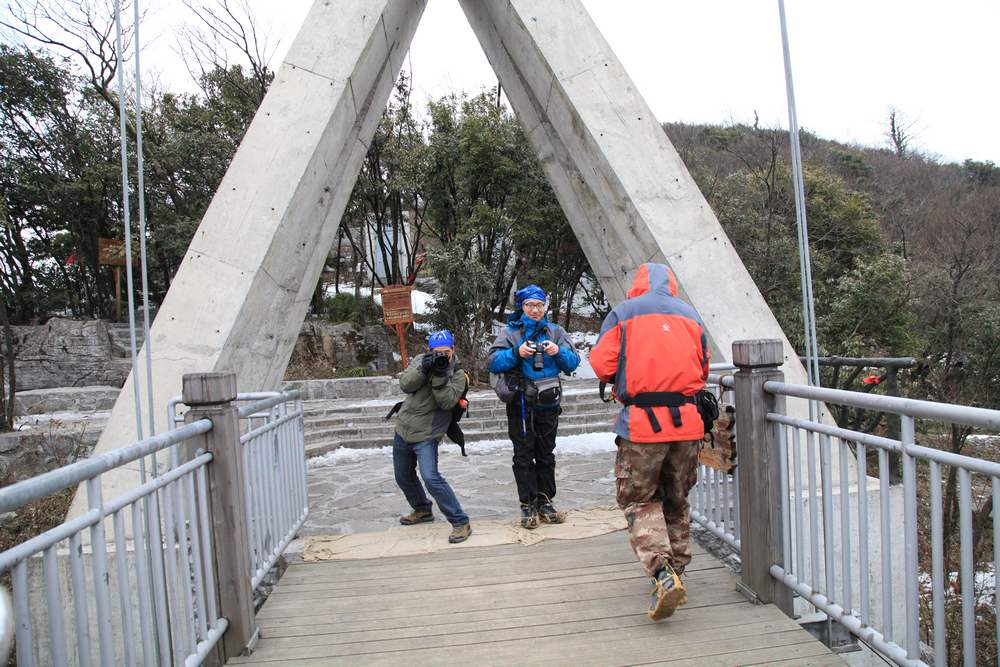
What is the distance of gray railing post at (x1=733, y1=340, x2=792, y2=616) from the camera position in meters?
2.91

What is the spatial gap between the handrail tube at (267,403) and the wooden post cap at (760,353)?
241cm

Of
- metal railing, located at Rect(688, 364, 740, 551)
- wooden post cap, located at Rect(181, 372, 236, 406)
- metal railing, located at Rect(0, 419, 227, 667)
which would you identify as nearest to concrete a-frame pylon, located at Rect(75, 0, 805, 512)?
metal railing, located at Rect(688, 364, 740, 551)

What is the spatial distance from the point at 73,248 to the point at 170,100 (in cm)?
475

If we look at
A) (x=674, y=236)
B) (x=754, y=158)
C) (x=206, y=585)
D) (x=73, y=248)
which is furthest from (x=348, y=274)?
(x=206, y=585)

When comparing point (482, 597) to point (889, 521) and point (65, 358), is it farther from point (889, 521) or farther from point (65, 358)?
point (65, 358)

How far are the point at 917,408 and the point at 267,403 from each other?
2.95m

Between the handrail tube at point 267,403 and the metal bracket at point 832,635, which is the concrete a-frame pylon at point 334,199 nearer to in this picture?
the handrail tube at point 267,403

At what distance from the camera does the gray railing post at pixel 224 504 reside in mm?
2635

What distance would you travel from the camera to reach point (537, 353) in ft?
12.9

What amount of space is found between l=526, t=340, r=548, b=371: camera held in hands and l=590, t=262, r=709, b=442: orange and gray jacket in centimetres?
98

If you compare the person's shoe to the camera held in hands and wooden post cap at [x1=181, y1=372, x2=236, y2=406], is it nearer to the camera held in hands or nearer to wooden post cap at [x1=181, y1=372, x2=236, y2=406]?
the camera held in hands

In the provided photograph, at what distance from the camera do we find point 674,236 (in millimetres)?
4926

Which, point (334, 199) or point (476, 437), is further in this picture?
point (476, 437)

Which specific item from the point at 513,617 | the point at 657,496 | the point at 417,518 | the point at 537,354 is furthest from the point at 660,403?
the point at 417,518
